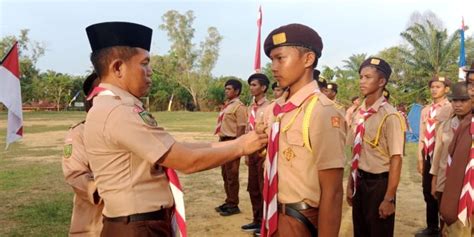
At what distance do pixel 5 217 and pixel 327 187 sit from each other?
232 inches

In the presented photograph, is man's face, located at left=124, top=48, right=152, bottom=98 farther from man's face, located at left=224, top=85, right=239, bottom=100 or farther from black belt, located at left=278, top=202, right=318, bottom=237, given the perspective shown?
man's face, located at left=224, top=85, right=239, bottom=100

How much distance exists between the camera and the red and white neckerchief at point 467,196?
127 inches

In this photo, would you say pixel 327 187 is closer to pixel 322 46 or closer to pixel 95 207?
pixel 322 46

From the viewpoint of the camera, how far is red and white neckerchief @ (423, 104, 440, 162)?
6270 mm

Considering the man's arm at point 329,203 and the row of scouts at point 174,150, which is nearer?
the row of scouts at point 174,150

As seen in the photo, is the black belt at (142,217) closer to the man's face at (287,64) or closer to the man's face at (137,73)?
the man's face at (137,73)

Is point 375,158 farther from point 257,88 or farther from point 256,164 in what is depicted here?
point 257,88

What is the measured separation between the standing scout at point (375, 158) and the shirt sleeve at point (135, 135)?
255cm

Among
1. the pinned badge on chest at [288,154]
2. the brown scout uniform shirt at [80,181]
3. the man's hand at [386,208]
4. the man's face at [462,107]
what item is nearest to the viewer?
the pinned badge on chest at [288,154]

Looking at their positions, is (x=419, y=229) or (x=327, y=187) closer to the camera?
(x=327, y=187)

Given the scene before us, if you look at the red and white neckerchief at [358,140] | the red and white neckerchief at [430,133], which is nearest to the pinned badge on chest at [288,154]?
the red and white neckerchief at [358,140]

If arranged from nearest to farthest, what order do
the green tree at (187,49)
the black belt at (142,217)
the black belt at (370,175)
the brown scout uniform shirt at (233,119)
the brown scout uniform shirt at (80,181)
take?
the black belt at (142,217), the brown scout uniform shirt at (80,181), the black belt at (370,175), the brown scout uniform shirt at (233,119), the green tree at (187,49)

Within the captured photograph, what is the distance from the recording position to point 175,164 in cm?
218

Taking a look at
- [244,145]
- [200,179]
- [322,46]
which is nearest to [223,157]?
[244,145]
